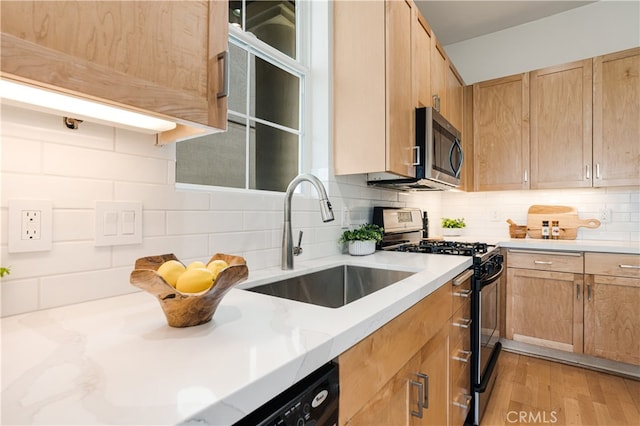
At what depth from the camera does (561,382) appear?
226cm

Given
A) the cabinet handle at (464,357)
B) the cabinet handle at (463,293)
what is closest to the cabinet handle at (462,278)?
the cabinet handle at (463,293)

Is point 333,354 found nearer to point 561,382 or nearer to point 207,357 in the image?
point 207,357

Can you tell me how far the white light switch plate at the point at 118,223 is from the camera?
0.90 metres

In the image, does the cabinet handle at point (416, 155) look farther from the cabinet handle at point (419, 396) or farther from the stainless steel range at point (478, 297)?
the cabinet handle at point (419, 396)

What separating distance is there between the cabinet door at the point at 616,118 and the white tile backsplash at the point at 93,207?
253 cm

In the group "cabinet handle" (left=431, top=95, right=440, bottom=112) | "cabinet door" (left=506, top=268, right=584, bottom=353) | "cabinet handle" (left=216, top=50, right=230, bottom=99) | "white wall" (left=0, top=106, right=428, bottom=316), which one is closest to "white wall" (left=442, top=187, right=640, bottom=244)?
"cabinet door" (left=506, top=268, right=584, bottom=353)

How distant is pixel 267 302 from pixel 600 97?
10.1ft

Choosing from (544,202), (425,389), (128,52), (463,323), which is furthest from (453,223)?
(128,52)

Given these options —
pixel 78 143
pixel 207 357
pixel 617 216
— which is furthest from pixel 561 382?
pixel 78 143

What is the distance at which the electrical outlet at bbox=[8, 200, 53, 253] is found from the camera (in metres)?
0.76

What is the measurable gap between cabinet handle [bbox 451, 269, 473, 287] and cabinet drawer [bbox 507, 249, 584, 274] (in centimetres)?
119

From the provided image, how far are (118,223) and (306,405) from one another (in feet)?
2.35

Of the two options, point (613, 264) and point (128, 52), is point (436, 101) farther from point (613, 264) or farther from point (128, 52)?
point (128, 52)
